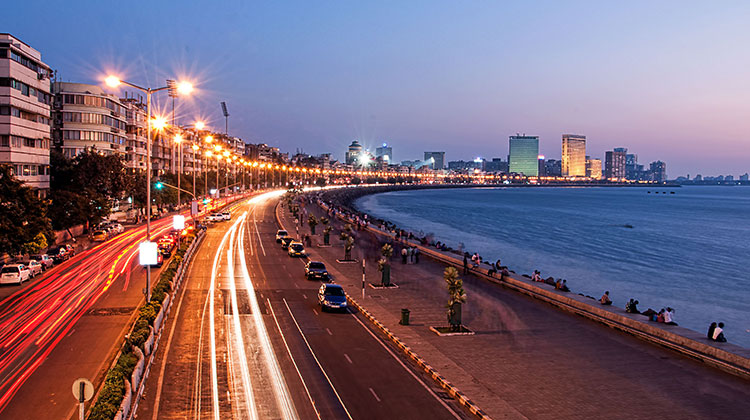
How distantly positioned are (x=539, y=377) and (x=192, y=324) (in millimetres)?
15420

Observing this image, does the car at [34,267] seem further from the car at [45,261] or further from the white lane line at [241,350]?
the white lane line at [241,350]

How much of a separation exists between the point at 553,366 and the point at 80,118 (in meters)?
78.3

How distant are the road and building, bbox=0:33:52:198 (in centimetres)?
2854

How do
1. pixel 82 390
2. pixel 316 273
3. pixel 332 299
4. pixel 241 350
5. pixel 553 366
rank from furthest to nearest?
pixel 316 273
pixel 332 299
pixel 241 350
pixel 553 366
pixel 82 390

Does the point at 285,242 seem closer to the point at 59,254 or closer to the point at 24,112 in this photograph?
the point at 59,254

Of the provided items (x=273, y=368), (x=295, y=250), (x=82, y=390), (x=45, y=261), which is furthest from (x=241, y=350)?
(x=295, y=250)

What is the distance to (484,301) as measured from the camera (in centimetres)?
3328

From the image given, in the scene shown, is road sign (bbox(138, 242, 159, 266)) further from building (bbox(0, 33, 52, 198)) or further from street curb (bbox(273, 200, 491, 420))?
building (bbox(0, 33, 52, 198))

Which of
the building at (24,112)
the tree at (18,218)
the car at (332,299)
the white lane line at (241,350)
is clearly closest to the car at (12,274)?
the tree at (18,218)

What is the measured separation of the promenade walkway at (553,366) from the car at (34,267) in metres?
21.4

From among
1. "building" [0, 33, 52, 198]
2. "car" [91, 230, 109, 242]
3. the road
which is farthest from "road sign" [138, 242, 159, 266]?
"car" [91, 230, 109, 242]

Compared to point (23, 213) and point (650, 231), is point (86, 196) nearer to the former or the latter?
point (23, 213)

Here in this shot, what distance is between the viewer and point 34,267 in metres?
38.0

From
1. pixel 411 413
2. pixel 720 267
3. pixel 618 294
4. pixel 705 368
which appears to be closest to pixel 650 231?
pixel 720 267
